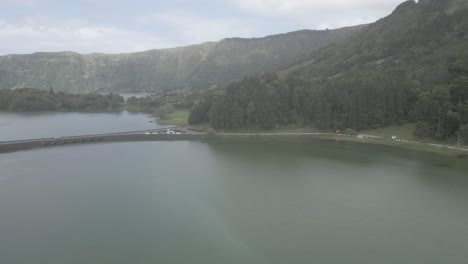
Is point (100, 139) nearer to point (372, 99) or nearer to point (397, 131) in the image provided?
point (372, 99)

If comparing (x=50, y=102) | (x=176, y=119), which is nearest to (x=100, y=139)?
(x=176, y=119)

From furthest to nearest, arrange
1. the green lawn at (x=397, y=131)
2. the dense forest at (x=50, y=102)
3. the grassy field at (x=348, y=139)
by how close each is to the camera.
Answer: the dense forest at (x=50, y=102)
the green lawn at (x=397, y=131)
the grassy field at (x=348, y=139)

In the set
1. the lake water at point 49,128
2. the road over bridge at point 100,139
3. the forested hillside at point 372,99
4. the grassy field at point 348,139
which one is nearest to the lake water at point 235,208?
the grassy field at point 348,139

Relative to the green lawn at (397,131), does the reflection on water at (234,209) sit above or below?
below

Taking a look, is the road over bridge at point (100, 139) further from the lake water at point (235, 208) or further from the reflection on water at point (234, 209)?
the lake water at point (235, 208)

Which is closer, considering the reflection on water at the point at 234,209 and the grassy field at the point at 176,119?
the reflection on water at the point at 234,209

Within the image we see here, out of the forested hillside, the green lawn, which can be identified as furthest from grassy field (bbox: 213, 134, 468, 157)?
the green lawn
